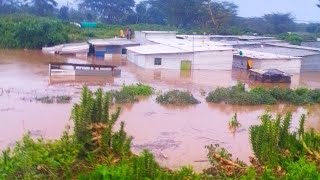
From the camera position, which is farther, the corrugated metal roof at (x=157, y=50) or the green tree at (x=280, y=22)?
the green tree at (x=280, y=22)

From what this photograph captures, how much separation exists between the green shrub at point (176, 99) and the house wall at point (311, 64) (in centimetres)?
1375

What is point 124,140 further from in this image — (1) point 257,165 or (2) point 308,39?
(2) point 308,39

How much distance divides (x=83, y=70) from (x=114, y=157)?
1601cm

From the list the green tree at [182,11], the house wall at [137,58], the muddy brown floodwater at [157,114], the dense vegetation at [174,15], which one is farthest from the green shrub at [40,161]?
the green tree at [182,11]

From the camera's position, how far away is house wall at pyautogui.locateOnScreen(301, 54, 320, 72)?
30.0m

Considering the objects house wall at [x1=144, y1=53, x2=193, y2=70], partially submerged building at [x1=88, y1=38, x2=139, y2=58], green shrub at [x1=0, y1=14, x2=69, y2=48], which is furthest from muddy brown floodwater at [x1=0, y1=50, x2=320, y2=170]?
green shrub at [x1=0, y1=14, x2=69, y2=48]

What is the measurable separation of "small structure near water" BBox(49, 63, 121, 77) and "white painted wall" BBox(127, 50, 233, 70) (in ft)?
11.6

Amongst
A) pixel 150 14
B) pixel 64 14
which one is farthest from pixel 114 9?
pixel 64 14

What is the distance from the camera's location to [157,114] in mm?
16391

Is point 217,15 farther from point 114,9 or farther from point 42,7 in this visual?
point 42,7

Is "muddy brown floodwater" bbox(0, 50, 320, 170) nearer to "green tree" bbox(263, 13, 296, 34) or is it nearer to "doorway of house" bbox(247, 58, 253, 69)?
"doorway of house" bbox(247, 58, 253, 69)

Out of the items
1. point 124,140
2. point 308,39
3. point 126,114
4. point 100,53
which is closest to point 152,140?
point 126,114

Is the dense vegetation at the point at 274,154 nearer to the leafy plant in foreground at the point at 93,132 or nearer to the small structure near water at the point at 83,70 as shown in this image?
the leafy plant in foreground at the point at 93,132

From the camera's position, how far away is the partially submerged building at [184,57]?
27600mm
